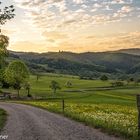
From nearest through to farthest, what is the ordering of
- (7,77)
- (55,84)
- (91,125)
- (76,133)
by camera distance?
(76,133) < (91,125) < (7,77) < (55,84)

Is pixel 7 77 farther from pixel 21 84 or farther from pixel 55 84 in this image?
pixel 55 84

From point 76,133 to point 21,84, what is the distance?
112443 mm

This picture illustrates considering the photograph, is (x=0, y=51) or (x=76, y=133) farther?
(x=0, y=51)

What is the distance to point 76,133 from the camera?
21125 millimetres

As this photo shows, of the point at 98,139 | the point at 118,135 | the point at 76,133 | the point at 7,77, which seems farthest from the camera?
the point at 7,77

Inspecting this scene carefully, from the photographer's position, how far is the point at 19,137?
65.9ft

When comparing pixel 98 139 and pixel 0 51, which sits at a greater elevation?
pixel 0 51

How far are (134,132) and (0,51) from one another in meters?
24.1

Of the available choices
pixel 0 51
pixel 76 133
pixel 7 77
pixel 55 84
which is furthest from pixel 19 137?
pixel 55 84

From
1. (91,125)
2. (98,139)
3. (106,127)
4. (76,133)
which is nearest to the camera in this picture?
(98,139)

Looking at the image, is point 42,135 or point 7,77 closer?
point 42,135

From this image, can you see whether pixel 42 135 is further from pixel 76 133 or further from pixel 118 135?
pixel 118 135

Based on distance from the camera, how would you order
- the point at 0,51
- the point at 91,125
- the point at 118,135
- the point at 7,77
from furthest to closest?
the point at 7,77
the point at 0,51
the point at 91,125
the point at 118,135

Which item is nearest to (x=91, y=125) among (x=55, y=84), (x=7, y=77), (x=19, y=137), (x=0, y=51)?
(x=19, y=137)
